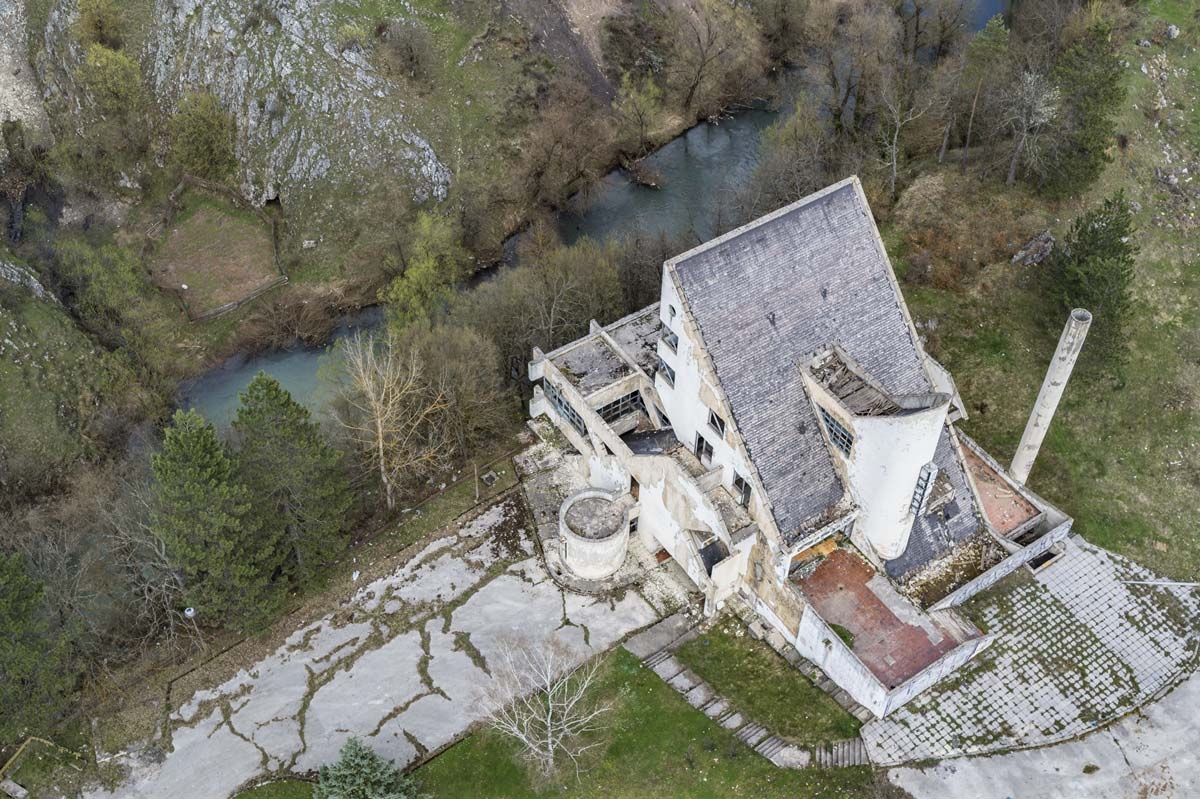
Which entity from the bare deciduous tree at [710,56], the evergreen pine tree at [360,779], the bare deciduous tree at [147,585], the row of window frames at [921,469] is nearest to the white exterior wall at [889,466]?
the row of window frames at [921,469]

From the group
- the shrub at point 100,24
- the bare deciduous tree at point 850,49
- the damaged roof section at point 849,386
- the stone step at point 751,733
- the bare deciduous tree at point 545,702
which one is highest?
the shrub at point 100,24

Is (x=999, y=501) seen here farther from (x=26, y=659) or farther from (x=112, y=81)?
(x=112, y=81)

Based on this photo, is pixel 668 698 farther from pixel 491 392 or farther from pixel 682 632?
pixel 491 392

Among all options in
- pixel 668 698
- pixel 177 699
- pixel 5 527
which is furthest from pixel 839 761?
pixel 5 527

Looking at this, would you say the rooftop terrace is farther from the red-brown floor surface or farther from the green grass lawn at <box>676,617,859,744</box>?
the green grass lawn at <box>676,617,859,744</box>

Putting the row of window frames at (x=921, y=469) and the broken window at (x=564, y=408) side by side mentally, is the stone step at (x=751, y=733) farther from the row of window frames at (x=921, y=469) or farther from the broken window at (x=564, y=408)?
the broken window at (x=564, y=408)

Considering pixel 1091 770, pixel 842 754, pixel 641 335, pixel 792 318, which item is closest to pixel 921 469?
pixel 792 318

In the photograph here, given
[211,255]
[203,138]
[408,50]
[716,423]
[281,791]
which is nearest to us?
[281,791]
